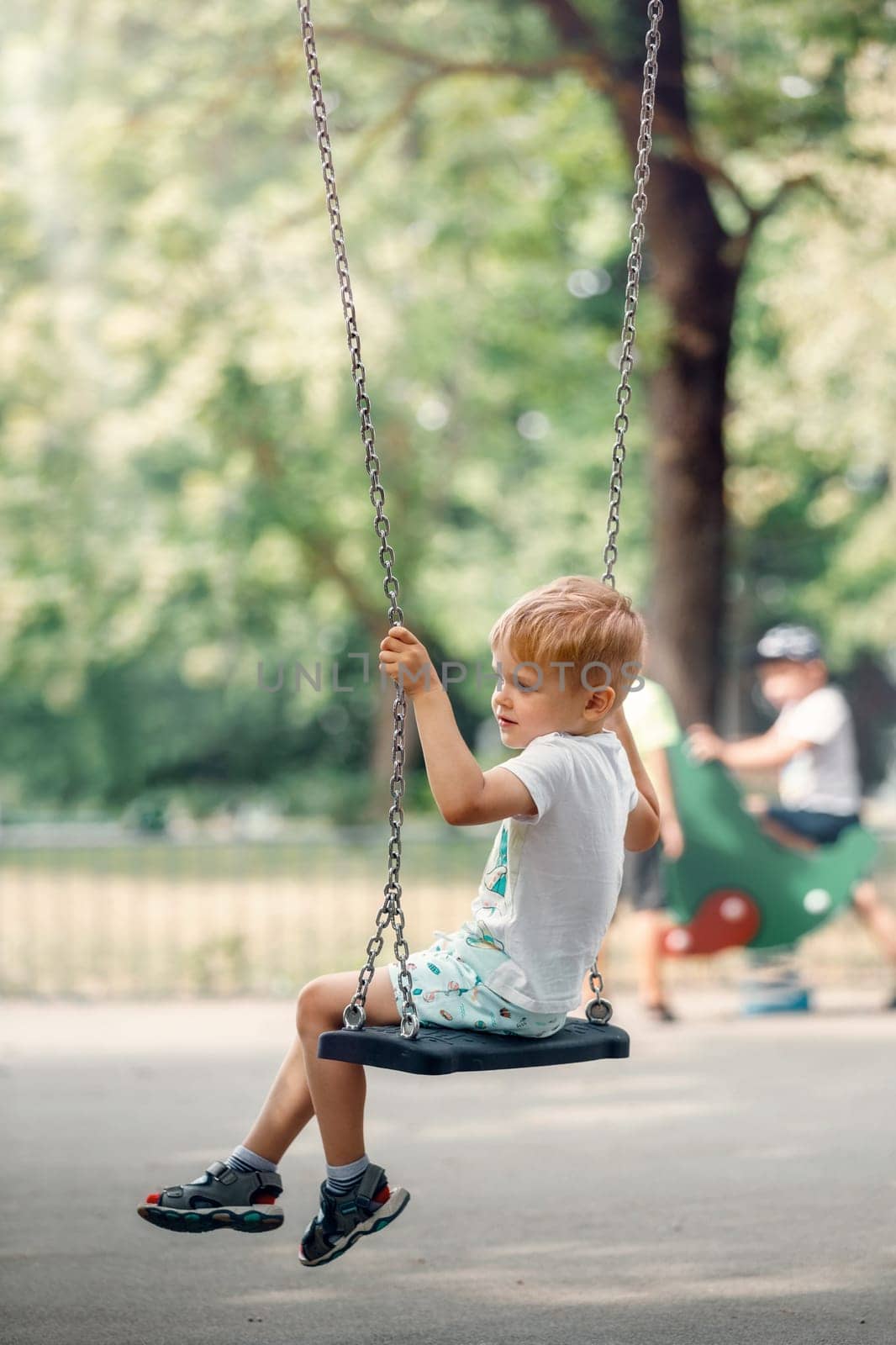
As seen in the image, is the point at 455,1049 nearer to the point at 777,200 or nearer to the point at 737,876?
the point at 737,876

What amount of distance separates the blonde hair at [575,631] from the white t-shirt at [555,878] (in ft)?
0.51

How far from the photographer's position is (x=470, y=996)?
3449 millimetres

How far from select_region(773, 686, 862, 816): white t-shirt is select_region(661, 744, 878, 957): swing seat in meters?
0.19

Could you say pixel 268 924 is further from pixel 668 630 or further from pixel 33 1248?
pixel 33 1248

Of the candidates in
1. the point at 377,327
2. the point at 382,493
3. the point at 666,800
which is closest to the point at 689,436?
the point at 666,800

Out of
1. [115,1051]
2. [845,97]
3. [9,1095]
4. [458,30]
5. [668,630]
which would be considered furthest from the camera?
[458,30]

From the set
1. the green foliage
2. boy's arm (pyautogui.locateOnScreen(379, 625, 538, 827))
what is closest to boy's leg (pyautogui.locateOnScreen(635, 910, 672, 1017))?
boy's arm (pyautogui.locateOnScreen(379, 625, 538, 827))

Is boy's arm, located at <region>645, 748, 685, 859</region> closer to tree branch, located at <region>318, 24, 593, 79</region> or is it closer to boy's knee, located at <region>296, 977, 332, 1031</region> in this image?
boy's knee, located at <region>296, 977, 332, 1031</region>

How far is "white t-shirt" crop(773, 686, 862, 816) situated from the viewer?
8.20 meters

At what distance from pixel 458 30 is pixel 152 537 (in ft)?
35.4

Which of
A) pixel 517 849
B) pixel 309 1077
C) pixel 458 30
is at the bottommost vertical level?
pixel 309 1077

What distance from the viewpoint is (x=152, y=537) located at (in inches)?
957

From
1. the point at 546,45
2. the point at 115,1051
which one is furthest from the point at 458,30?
the point at 115,1051

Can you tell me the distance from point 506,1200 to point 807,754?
3.81 meters
